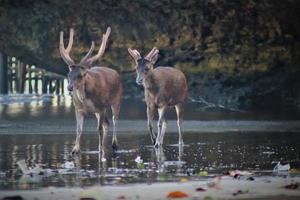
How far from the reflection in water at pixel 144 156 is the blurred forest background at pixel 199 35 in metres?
11.0

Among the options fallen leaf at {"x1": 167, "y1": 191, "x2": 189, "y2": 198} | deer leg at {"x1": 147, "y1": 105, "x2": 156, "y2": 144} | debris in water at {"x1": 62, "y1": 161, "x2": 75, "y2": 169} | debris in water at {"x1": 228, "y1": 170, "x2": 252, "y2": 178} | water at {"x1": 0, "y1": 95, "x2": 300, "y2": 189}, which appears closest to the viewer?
fallen leaf at {"x1": 167, "y1": 191, "x2": 189, "y2": 198}

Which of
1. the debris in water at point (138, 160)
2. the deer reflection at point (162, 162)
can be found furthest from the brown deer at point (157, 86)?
the debris in water at point (138, 160)

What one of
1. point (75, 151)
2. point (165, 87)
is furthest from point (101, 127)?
point (165, 87)

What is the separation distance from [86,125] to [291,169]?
1111 cm

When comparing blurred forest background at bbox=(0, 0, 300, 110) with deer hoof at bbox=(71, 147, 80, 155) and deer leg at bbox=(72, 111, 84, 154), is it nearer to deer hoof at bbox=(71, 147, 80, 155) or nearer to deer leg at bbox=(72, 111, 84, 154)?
deer leg at bbox=(72, 111, 84, 154)

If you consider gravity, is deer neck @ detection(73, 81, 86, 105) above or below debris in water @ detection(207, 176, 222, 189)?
above

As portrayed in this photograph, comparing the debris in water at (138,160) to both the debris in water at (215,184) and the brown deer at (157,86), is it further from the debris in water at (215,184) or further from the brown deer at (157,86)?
the brown deer at (157,86)

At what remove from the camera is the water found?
14.0 m

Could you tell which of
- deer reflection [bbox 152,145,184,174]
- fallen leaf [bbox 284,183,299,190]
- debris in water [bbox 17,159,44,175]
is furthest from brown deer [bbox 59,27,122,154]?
fallen leaf [bbox 284,183,299,190]

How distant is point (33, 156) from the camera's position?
1706 centimetres

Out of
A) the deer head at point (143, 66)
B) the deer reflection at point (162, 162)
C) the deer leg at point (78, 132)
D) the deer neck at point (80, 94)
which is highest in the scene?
the deer head at point (143, 66)

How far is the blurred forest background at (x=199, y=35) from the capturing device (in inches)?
1281

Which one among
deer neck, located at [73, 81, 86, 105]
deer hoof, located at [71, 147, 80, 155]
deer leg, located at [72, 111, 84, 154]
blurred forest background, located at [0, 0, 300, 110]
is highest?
blurred forest background, located at [0, 0, 300, 110]

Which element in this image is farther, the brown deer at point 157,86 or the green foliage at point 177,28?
the green foliage at point 177,28
